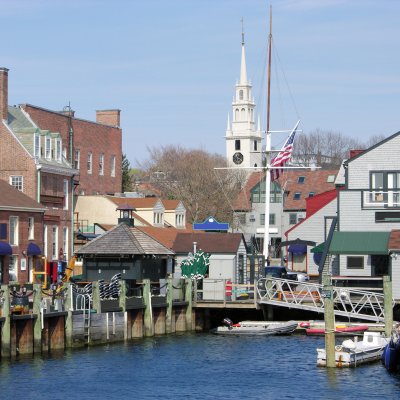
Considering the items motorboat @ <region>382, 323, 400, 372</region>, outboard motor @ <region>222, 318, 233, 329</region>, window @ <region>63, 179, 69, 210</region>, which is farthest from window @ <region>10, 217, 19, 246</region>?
motorboat @ <region>382, 323, 400, 372</region>

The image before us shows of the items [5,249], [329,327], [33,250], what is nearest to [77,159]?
[33,250]

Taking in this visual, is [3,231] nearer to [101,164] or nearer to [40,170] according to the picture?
[40,170]

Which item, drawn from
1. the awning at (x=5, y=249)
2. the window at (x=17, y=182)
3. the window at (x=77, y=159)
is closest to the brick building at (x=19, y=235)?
the awning at (x=5, y=249)

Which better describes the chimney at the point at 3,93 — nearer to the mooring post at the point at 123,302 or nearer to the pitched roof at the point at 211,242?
the pitched roof at the point at 211,242

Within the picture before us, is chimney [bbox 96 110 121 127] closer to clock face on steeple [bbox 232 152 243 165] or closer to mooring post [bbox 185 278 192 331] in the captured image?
mooring post [bbox 185 278 192 331]

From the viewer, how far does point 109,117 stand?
103062 mm

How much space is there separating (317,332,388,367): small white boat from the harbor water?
1.28 ft

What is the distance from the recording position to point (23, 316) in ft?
150

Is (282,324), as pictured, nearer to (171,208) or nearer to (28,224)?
(28,224)

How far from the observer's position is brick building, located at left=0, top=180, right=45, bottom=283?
70.1 metres

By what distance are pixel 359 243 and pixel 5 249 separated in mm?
22390

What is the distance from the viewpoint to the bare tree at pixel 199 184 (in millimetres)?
117438

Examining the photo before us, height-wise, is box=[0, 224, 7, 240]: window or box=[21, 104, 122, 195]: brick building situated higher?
box=[21, 104, 122, 195]: brick building

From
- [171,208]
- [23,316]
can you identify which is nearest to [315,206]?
[171,208]
